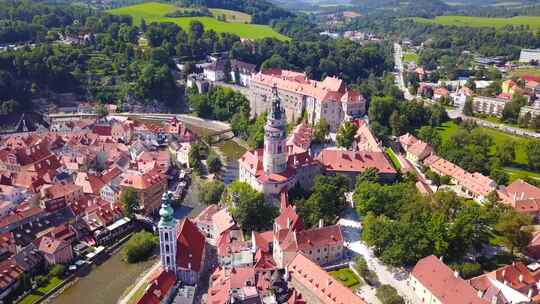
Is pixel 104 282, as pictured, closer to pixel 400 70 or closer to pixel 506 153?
pixel 506 153

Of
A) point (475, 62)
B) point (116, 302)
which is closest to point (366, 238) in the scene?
point (116, 302)

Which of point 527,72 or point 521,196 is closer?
point 521,196

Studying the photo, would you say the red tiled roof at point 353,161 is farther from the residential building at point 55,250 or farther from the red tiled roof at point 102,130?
the red tiled roof at point 102,130

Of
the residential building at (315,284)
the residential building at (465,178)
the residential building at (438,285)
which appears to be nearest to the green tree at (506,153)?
the residential building at (465,178)

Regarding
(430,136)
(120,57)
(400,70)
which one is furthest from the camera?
(400,70)

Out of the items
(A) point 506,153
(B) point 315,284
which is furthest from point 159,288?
(A) point 506,153

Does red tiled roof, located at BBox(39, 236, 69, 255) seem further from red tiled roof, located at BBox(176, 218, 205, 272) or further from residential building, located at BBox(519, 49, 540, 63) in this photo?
residential building, located at BBox(519, 49, 540, 63)
